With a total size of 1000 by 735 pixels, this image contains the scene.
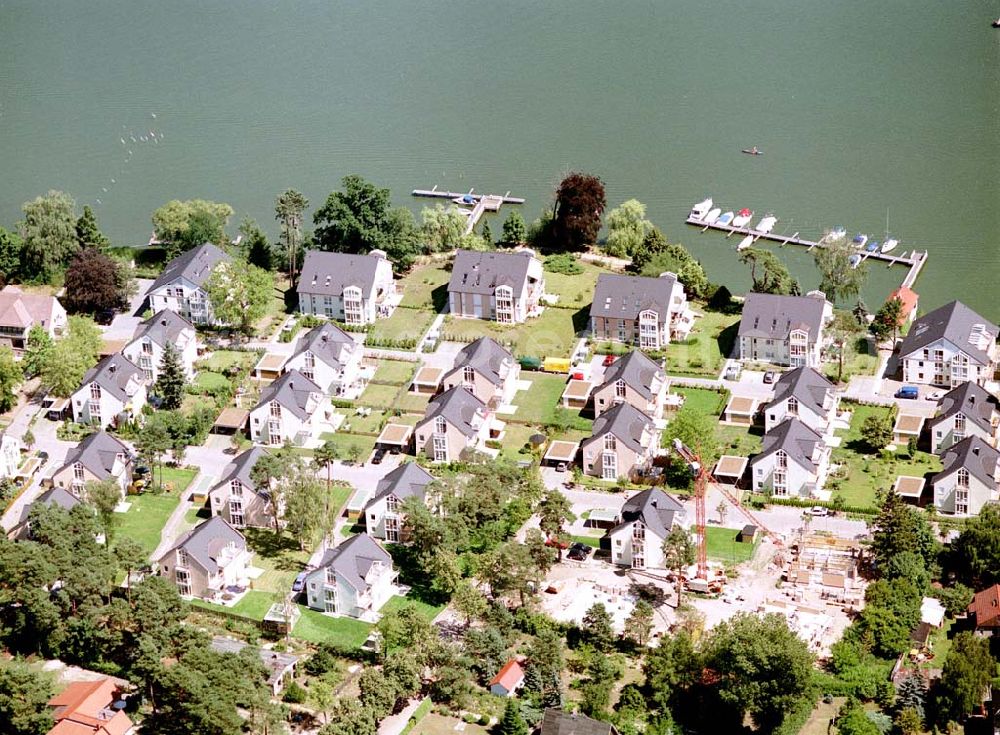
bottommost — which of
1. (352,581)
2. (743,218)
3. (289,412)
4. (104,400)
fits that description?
(352,581)

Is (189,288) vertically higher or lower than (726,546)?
higher

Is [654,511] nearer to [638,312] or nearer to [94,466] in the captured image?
[638,312]

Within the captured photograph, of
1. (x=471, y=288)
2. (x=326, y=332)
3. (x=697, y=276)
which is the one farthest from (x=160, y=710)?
(x=697, y=276)

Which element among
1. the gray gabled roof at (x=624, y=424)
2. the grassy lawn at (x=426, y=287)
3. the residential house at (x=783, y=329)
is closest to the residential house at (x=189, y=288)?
the grassy lawn at (x=426, y=287)

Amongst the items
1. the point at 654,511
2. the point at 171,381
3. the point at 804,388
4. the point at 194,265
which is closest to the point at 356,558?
the point at 654,511

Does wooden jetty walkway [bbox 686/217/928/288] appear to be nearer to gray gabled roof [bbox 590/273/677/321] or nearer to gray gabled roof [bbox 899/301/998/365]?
gray gabled roof [bbox 899/301/998/365]

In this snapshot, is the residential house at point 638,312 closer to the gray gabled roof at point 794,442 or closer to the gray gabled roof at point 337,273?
the gray gabled roof at point 794,442

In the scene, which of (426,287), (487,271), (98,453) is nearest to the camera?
(98,453)

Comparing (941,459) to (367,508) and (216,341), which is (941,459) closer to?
(367,508)
